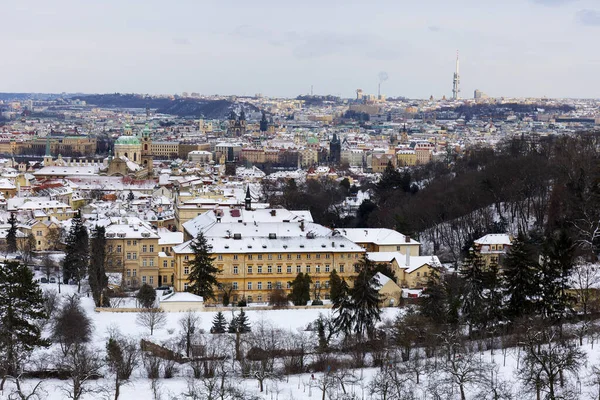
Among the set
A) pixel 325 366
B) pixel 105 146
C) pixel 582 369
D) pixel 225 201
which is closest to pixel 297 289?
pixel 325 366

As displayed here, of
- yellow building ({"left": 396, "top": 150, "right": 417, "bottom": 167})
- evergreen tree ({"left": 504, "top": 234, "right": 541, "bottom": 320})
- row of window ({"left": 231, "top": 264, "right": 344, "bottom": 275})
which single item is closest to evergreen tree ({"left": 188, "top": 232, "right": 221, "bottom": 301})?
row of window ({"left": 231, "top": 264, "right": 344, "bottom": 275})

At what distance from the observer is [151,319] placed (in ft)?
97.5

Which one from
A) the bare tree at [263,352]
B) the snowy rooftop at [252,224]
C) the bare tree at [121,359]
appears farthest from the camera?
the snowy rooftop at [252,224]

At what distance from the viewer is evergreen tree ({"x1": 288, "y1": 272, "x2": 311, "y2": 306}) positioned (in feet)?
115

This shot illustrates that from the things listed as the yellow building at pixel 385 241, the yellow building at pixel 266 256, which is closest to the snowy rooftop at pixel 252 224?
the yellow building at pixel 266 256

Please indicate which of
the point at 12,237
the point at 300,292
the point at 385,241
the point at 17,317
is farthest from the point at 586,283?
the point at 12,237

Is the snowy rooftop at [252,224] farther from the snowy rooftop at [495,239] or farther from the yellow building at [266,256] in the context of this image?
the snowy rooftop at [495,239]

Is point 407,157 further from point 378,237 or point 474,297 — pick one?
point 474,297

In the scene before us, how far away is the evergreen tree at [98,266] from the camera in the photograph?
34.6 m

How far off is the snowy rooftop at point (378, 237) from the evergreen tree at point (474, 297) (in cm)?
1077

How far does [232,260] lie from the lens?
38219mm

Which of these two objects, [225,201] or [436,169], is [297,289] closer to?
[225,201]

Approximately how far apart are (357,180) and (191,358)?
69.1 meters

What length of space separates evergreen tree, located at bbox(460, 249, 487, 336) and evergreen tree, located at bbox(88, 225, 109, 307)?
12.5 metres
